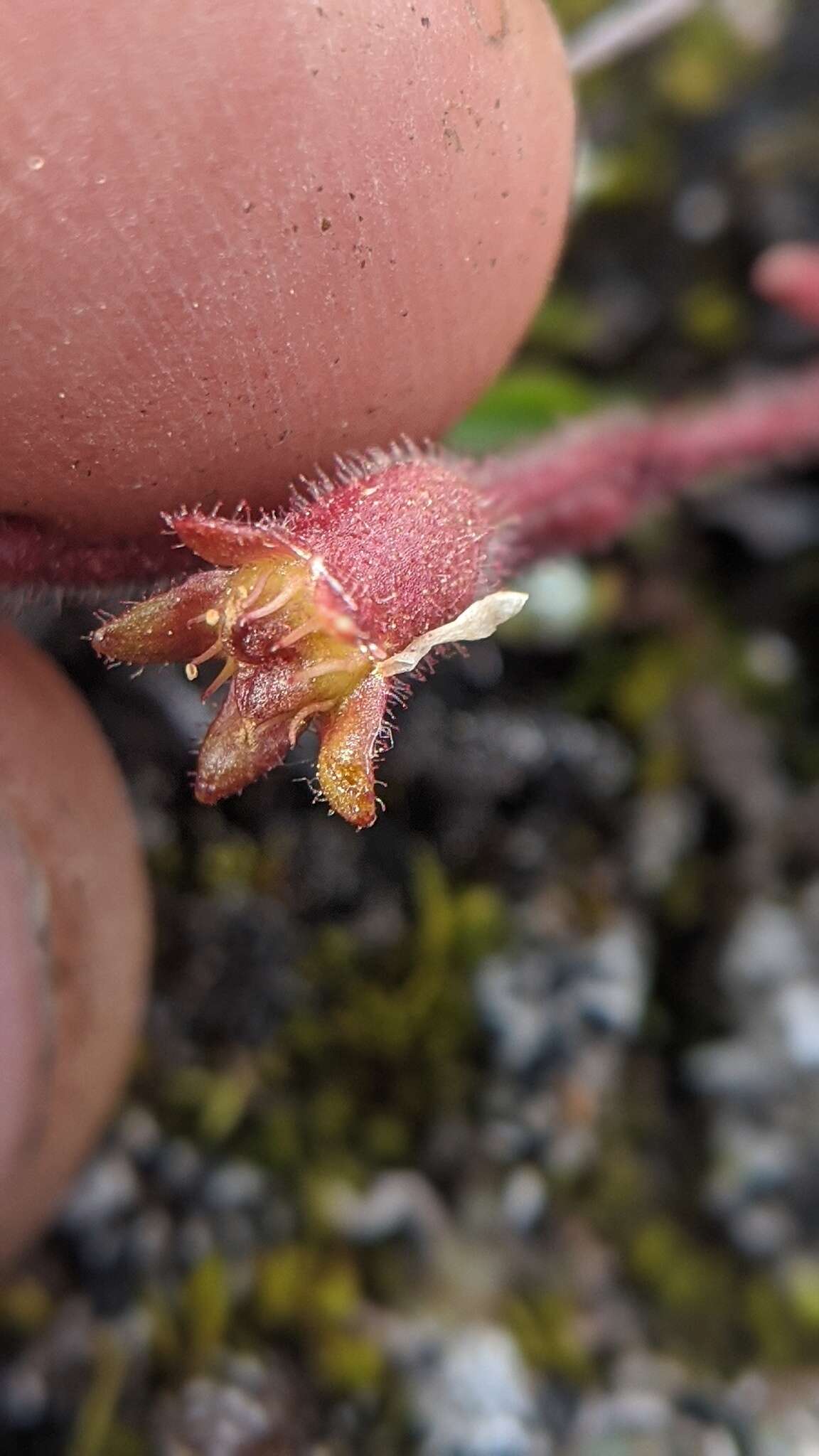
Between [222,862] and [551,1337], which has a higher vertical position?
[222,862]

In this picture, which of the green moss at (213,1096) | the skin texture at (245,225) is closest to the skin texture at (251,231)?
the skin texture at (245,225)

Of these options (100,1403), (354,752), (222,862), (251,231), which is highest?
(251,231)

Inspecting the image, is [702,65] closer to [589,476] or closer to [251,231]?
[589,476]

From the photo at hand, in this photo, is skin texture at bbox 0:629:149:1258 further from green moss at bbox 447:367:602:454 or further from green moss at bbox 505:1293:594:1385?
green moss at bbox 447:367:602:454

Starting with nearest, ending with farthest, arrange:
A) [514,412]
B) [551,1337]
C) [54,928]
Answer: [54,928]
[551,1337]
[514,412]

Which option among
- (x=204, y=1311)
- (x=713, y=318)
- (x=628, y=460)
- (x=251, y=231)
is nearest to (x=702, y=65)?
(x=713, y=318)

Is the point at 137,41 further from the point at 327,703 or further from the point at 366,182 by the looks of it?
the point at 327,703
